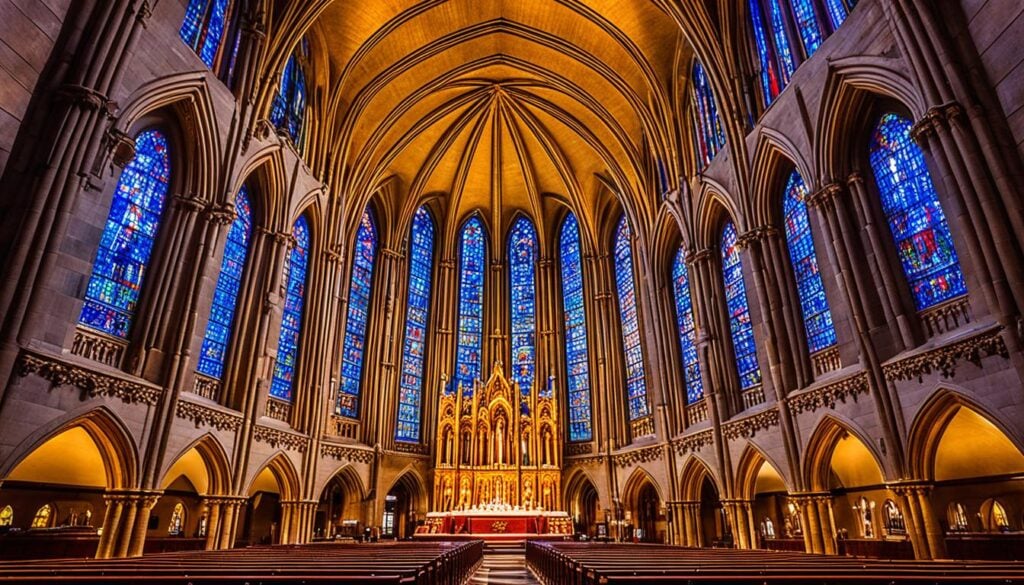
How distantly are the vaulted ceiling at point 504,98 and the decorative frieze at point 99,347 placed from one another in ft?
37.8

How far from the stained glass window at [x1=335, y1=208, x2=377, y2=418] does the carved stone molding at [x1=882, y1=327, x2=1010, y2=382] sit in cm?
1903

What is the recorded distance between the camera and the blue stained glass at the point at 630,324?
24281 mm

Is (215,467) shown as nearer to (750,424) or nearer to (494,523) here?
(494,523)

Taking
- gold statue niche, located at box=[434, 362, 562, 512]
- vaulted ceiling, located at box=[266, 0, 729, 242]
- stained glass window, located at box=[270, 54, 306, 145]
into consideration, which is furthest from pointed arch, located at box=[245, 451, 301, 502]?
vaulted ceiling, located at box=[266, 0, 729, 242]

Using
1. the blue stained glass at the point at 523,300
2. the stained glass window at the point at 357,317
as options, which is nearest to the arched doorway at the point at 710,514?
the blue stained glass at the point at 523,300

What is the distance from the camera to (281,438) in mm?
17688

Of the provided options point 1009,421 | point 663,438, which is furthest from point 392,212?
point 1009,421

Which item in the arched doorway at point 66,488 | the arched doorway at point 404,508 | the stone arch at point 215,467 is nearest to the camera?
the arched doorway at point 66,488

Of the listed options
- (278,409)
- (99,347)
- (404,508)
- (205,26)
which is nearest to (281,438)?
(278,409)

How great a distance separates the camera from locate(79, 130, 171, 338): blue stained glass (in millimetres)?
12062

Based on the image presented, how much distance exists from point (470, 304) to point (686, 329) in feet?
40.3

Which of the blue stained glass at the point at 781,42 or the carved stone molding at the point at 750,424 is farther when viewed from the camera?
the blue stained glass at the point at 781,42

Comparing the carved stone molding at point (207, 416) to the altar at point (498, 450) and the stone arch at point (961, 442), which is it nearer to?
the altar at point (498, 450)

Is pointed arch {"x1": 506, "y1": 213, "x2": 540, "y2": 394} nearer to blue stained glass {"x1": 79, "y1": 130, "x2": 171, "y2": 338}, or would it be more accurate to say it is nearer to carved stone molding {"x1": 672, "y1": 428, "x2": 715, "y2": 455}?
carved stone molding {"x1": 672, "y1": 428, "x2": 715, "y2": 455}
